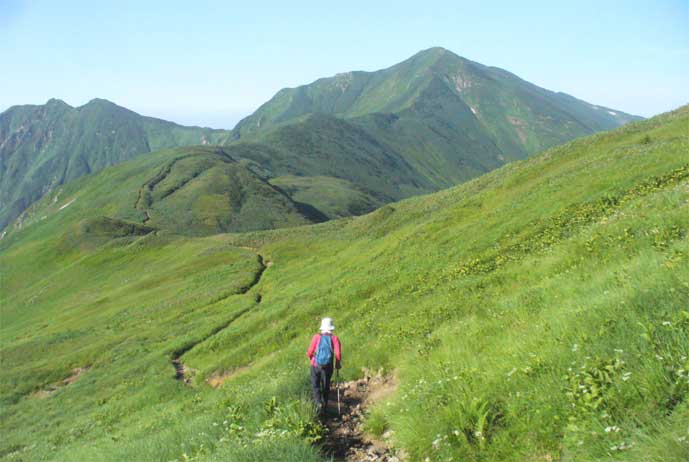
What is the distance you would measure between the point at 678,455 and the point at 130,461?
36.3ft

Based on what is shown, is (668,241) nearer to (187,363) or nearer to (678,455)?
(678,455)

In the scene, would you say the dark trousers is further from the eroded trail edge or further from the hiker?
the eroded trail edge

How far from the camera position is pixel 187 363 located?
112ft

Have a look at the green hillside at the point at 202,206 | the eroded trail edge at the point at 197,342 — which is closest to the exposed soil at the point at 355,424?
the eroded trail edge at the point at 197,342

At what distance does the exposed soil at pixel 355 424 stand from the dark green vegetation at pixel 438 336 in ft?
1.75

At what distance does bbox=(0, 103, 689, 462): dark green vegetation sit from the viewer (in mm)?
6859

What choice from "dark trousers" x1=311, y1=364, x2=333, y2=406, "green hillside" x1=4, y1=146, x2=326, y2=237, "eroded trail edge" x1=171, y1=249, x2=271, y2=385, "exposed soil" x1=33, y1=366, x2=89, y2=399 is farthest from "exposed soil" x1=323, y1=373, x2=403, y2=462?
"green hillside" x1=4, y1=146, x2=326, y2=237

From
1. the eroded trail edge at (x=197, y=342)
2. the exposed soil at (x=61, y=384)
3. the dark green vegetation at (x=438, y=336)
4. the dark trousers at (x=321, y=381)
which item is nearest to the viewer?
the dark green vegetation at (x=438, y=336)

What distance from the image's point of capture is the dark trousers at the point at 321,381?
11.7 m

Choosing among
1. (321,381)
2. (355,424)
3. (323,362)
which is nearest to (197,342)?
(321,381)

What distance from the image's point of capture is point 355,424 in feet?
36.6

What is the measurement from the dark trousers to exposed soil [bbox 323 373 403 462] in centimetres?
45

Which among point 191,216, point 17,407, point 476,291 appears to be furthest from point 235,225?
point 476,291

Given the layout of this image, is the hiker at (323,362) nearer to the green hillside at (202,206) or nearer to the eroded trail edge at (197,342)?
the eroded trail edge at (197,342)
